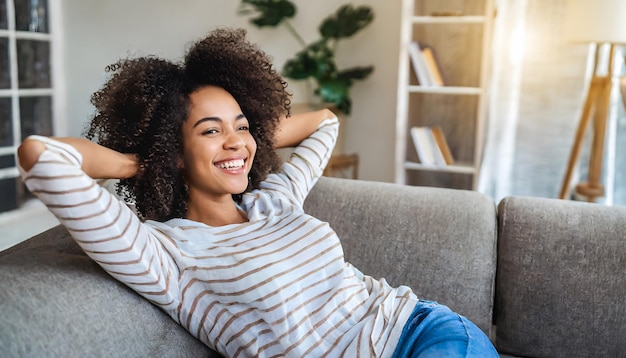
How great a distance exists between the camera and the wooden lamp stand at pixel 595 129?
118 inches

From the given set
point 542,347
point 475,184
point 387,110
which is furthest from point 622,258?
point 387,110

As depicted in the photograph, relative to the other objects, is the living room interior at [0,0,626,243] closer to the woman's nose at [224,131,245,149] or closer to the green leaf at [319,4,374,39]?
the green leaf at [319,4,374,39]

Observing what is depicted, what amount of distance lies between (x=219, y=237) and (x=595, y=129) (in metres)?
2.32

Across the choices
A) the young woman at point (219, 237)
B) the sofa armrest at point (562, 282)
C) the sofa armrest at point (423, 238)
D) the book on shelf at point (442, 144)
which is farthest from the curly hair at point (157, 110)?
the book on shelf at point (442, 144)

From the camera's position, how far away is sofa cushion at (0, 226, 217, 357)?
1.03 meters

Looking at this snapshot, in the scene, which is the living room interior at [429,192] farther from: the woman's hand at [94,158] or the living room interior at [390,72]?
the woman's hand at [94,158]

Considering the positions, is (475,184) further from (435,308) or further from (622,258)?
(435,308)

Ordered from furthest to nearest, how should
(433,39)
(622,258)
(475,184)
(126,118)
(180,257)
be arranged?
(433,39) < (475,184) < (622,258) < (126,118) < (180,257)

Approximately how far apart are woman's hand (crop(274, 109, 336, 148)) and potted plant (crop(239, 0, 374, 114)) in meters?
1.76

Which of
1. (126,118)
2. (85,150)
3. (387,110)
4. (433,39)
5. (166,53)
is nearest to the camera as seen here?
(85,150)

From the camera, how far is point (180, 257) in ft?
4.10

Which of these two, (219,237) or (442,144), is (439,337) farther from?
(442,144)

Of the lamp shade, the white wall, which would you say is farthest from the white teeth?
the white wall

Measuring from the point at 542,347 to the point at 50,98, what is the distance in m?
3.50
